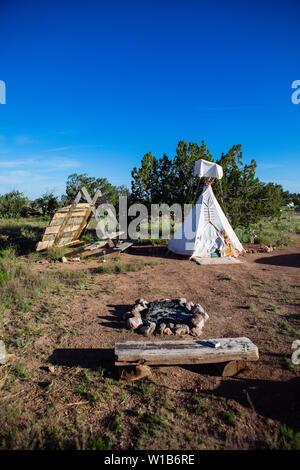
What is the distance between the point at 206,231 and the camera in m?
9.86

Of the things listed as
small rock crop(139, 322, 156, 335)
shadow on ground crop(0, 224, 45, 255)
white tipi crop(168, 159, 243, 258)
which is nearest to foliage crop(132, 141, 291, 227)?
white tipi crop(168, 159, 243, 258)

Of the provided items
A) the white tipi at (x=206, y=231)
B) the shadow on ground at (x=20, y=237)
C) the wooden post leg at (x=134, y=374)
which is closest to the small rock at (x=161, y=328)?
the wooden post leg at (x=134, y=374)

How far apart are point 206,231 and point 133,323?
6301 mm

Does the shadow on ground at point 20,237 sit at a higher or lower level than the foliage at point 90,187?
lower

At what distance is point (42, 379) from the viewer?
3.10 meters

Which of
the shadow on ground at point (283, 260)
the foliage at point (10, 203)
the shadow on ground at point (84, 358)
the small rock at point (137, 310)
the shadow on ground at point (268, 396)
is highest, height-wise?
the foliage at point (10, 203)

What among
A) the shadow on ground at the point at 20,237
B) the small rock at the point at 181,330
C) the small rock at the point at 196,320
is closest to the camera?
the small rock at the point at 181,330

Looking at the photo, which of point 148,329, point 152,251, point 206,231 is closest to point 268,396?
point 148,329

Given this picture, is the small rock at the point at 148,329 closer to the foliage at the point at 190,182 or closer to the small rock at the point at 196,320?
the small rock at the point at 196,320

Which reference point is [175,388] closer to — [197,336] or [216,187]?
[197,336]

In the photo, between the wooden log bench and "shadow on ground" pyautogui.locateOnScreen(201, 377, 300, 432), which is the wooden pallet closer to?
the wooden log bench

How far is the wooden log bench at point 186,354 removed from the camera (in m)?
3.09

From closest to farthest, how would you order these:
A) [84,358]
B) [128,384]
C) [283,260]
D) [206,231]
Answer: [128,384] < [84,358] < [283,260] < [206,231]

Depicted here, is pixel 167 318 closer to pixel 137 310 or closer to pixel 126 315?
pixel 137 310
